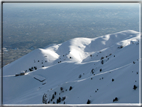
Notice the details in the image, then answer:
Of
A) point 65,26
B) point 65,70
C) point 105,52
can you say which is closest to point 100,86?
point 65,70

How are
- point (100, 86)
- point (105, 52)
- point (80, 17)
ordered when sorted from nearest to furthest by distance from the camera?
1. point (100, 86)
2. point (105, 52)
3. point (80, 17)

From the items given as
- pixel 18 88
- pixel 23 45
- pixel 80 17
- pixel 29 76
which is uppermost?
pixel 80 17

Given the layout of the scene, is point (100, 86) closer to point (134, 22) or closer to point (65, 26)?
point (134, 22)

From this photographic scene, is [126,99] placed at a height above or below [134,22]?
below

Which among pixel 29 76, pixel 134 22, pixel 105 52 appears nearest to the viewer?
pixel 29 76

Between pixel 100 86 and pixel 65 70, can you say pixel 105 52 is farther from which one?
pixel 100 86

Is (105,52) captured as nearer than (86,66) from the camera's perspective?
No

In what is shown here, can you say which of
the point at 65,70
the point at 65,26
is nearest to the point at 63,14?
the point at 65,26
